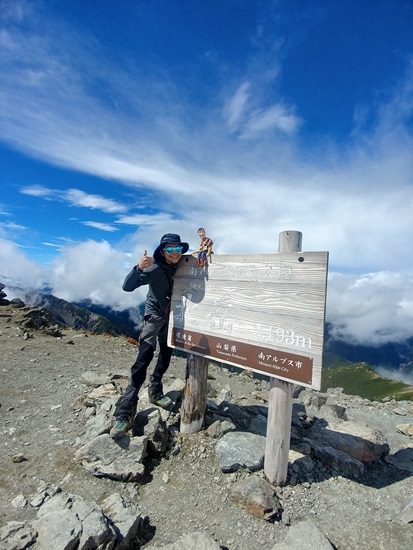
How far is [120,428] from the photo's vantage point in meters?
6.10

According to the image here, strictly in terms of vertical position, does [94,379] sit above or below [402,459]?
above

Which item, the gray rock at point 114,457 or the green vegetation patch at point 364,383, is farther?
the green vegetation patch at point 364,383

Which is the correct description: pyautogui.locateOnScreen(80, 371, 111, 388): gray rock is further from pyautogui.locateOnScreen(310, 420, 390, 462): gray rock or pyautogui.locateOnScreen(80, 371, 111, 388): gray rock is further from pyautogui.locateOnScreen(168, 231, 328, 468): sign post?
pyautogui.locateOnScreen(310, 420, 390, 462): gray rock

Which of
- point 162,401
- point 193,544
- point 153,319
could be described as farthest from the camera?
point 162,401

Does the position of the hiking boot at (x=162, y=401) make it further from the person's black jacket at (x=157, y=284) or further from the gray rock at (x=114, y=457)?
the person's black jacket at (x=157, y=284)

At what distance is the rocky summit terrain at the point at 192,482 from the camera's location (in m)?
4.51

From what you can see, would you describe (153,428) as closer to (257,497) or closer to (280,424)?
(257,497)

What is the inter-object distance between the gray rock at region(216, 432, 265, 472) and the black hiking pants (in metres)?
1.94

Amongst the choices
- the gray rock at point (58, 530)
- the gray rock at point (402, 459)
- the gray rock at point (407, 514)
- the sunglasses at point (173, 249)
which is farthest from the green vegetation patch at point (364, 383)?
the gray rock at point (58, 530)

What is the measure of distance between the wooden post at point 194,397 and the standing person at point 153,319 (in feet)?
2.45

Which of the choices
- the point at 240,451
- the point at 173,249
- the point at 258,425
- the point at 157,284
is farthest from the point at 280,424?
the point at 173,249

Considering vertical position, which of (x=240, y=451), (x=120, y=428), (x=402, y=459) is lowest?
(x=402, y=459)

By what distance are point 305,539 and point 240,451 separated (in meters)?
1.83

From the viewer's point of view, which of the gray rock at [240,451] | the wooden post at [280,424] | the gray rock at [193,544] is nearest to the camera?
the gray rock at [193,544]
